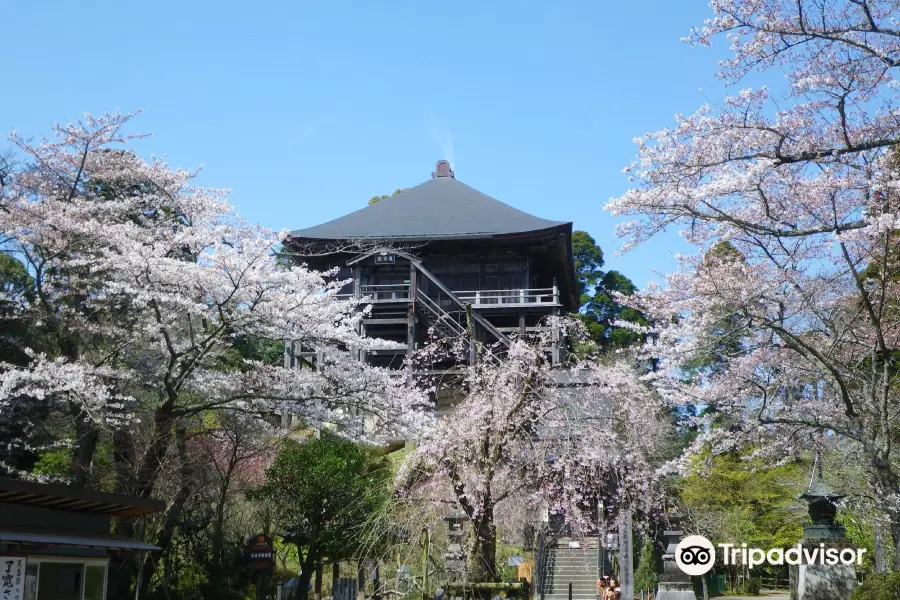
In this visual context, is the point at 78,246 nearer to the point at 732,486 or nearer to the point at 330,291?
the point at 330,291

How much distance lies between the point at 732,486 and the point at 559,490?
39.4ft

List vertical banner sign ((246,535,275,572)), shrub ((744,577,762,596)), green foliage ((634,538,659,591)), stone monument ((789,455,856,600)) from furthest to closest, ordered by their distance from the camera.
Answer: shrub ((744,577,762,596))
green foliage ((634,538,659,591))
vertical banner sign ((246,535,275,572))
stone monument ((789,455,856,600))

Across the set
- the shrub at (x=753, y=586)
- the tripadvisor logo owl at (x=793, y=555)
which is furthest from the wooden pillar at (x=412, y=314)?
the tripadvisor logo owl at (x=793, y=555)

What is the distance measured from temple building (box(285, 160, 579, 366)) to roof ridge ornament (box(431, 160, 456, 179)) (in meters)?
5.67

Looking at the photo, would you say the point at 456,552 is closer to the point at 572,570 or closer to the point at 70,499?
the point at 70,499

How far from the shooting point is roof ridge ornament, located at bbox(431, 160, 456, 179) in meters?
37.6

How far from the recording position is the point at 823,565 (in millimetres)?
11453

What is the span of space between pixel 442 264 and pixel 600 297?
489 inches

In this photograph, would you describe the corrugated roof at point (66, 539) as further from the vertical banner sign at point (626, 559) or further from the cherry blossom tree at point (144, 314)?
the vertical banner sign at point (626, 559)

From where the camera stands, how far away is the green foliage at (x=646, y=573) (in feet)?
65.2

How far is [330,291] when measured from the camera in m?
15.2

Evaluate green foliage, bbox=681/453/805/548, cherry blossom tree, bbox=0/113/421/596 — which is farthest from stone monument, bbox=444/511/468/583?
green foliage, bbox=681/453/805/548

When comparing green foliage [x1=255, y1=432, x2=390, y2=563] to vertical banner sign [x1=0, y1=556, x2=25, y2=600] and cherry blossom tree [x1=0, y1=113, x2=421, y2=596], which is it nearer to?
cherry blossom tree [x1=0, y1=113, x2=421, y2=596]

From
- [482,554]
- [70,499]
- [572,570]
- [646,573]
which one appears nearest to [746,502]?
[646,573]
